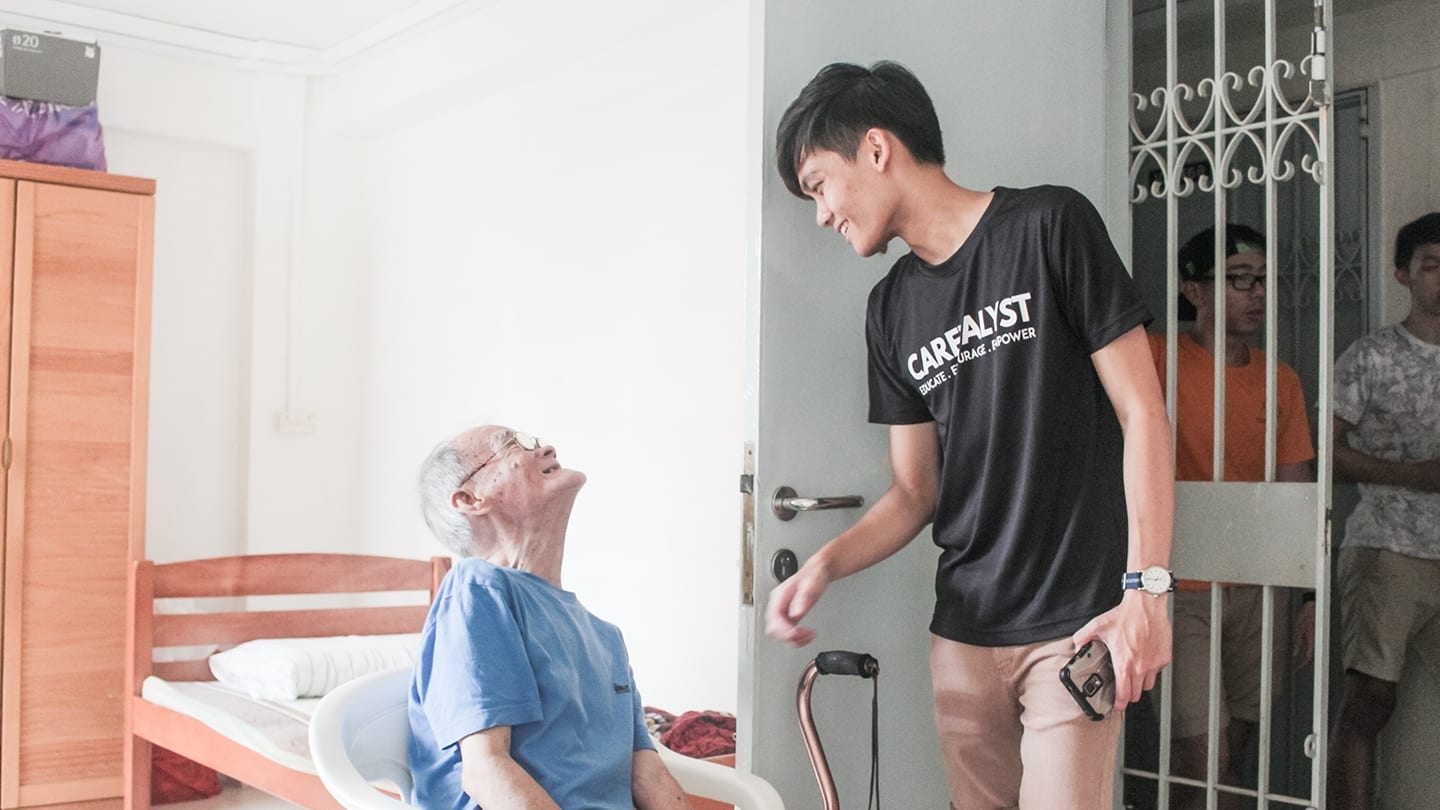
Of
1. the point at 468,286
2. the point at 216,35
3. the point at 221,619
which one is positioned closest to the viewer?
the point at 221,619

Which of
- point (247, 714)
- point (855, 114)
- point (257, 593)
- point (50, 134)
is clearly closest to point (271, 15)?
point (50, 134)

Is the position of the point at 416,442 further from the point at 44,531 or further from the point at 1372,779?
the point at 1372,779

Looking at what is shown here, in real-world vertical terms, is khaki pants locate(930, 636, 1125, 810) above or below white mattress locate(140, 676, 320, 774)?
above

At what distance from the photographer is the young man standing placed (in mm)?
1710

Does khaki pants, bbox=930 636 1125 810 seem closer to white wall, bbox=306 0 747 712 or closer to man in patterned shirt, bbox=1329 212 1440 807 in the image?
white wall, bbox=306 0 747 712

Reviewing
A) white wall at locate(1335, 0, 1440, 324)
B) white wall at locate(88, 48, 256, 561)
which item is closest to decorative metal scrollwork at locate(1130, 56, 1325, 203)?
white wall at locate(1335, 0, 1440, 324)

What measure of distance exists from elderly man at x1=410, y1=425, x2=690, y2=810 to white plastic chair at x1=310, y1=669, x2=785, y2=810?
5 centimetres

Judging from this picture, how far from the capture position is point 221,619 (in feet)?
12.4

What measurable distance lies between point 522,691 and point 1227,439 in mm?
1478

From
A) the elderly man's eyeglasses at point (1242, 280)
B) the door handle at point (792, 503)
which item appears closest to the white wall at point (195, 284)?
the door handle at point (792, 503)

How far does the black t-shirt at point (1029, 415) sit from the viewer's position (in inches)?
68.2

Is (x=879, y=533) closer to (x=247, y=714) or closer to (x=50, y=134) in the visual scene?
(x=247, y=714)

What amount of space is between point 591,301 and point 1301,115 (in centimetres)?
213

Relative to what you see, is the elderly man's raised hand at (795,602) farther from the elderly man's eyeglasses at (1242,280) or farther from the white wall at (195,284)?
the white wall at (195,284)
